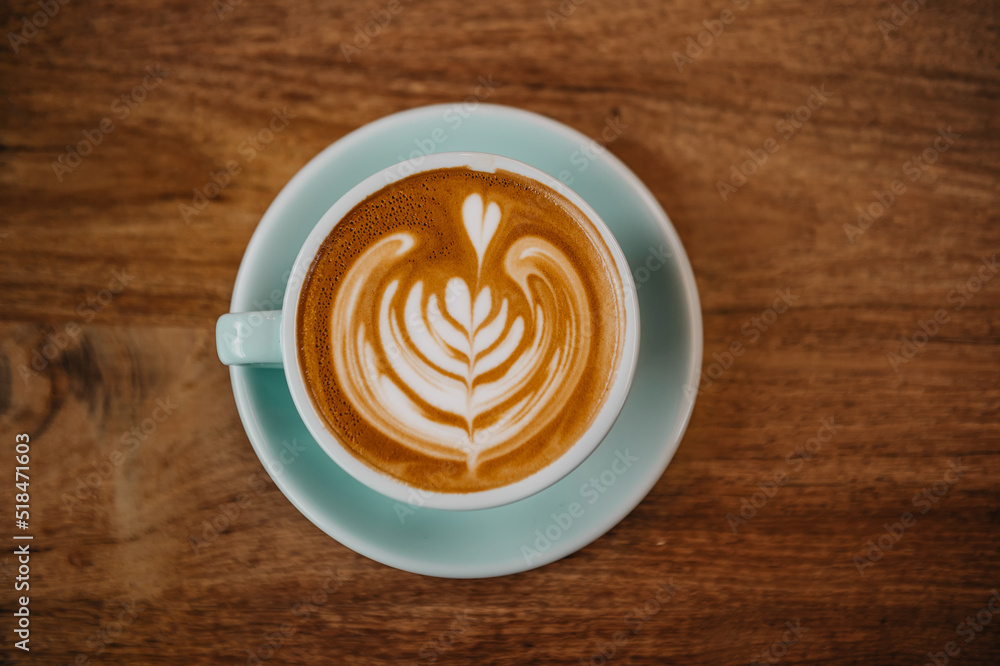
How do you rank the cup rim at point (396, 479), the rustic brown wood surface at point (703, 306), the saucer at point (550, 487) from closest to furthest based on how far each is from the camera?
the cup rim at point (396, 479) → the saucer at point (550, 487) → the rustic brown wood surface at point (703, 306)

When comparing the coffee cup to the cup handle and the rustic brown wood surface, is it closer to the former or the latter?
the cup handle

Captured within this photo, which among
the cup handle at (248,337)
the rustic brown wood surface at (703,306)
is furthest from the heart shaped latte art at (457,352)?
the rustic brown wood surface at (703,306)

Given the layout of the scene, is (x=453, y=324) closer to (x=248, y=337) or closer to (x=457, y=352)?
(x=457, y=352)

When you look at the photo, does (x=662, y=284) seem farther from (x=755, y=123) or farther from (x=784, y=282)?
(x=755, y=123)

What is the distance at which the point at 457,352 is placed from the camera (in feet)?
4.22

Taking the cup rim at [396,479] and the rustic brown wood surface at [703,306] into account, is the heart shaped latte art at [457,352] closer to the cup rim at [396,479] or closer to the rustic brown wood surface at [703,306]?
the cup rim at [396,479]

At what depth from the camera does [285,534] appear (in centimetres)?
153

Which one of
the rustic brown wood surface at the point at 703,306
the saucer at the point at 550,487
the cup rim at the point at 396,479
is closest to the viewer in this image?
the cup rim at the point at 396,479

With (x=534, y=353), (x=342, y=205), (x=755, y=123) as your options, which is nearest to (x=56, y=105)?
(x=342, y=205)

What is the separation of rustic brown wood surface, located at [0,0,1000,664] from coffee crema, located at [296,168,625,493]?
398 mm

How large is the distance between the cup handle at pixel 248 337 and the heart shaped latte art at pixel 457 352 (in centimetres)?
11

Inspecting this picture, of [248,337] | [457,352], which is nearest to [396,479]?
[457,352]

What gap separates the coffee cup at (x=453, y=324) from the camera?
1260 millimetres

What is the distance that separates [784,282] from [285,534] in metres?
1.36
